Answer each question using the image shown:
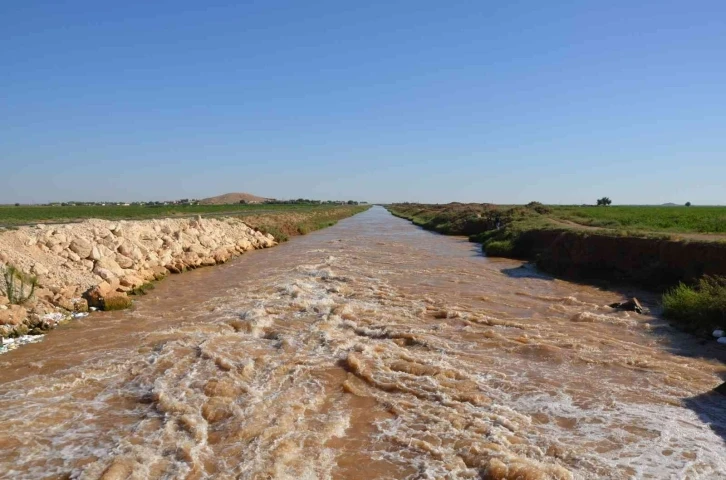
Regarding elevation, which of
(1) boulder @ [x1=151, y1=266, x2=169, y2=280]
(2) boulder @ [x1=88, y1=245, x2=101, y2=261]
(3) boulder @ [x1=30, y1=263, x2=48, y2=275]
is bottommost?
(1) boulder @ [x1=151, y1=266, x2=169, y2=280]

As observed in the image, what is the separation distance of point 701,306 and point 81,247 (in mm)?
18428

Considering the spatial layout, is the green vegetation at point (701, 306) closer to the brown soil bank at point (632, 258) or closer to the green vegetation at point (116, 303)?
the brown soil bank at point (632, 258)

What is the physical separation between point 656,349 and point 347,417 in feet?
23.6

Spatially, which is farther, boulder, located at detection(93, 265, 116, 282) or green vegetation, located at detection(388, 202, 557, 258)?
green vegetation, located at detection(388, 202, 557, 258)

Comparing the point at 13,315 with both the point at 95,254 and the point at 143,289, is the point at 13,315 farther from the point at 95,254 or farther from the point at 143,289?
the point at 95,254

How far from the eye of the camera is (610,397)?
7.46 meters

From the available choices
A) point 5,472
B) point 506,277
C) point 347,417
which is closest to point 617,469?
point 347,417

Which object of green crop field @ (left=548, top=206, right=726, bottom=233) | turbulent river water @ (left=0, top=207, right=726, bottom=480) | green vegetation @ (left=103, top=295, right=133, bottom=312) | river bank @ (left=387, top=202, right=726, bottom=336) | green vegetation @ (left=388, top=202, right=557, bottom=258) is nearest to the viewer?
turbulent river water @ (left=0, top=207, right=726, bottom=480)

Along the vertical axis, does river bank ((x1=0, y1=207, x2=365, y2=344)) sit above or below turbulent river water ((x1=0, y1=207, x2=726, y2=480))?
above

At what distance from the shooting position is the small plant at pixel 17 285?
11.5 m

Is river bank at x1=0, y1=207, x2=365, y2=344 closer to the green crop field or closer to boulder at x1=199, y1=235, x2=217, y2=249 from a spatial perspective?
boulder at x1=199, y1=235, x2=217, y2=249

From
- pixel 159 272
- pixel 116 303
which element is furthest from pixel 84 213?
pixel 116 303

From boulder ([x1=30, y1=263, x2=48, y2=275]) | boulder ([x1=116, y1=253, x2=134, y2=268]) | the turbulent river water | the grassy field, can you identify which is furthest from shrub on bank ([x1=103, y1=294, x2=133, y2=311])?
the grassy field

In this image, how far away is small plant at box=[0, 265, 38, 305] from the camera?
37.7 feet
